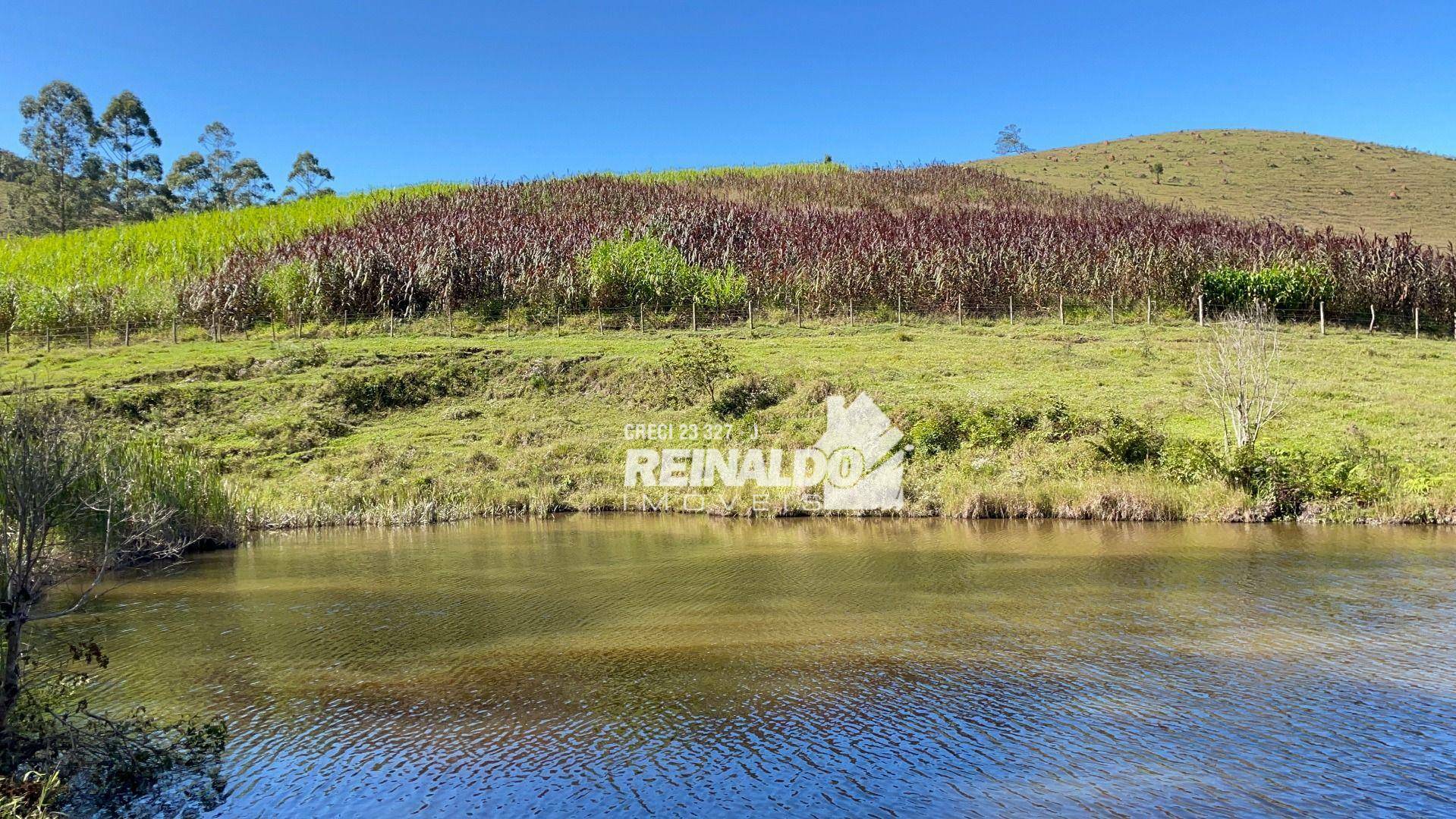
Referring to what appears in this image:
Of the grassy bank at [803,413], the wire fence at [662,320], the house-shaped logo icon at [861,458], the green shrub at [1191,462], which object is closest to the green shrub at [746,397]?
the grassy bank at [803,413]

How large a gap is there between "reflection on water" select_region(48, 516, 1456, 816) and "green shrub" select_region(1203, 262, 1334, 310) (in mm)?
31786

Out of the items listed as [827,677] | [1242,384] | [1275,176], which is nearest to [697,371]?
[1242,384]

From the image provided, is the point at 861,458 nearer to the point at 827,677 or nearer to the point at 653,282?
the point at 827,677

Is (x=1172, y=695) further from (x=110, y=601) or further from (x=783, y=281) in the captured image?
(x=783, y=281)

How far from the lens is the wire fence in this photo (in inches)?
1892

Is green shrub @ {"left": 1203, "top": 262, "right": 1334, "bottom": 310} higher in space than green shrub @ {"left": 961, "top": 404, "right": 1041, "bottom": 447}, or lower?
higher

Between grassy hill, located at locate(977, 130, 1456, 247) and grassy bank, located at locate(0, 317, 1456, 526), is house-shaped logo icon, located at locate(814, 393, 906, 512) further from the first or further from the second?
grassy hill, located at locate(977, 130, 1456, 247)

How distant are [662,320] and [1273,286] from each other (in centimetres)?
3171

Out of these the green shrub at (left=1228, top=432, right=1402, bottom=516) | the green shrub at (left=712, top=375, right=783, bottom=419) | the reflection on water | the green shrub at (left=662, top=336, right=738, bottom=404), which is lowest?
the reflection on water

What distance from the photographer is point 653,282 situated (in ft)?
168

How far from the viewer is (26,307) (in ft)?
162

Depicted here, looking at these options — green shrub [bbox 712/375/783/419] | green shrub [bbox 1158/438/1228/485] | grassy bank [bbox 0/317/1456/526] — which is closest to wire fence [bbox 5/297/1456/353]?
grassy bank [bbox 0/317/1456/526]

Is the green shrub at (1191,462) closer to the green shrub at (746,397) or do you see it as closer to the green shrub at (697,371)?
the green shrub at (746,397)

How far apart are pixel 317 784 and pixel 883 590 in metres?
10.2
